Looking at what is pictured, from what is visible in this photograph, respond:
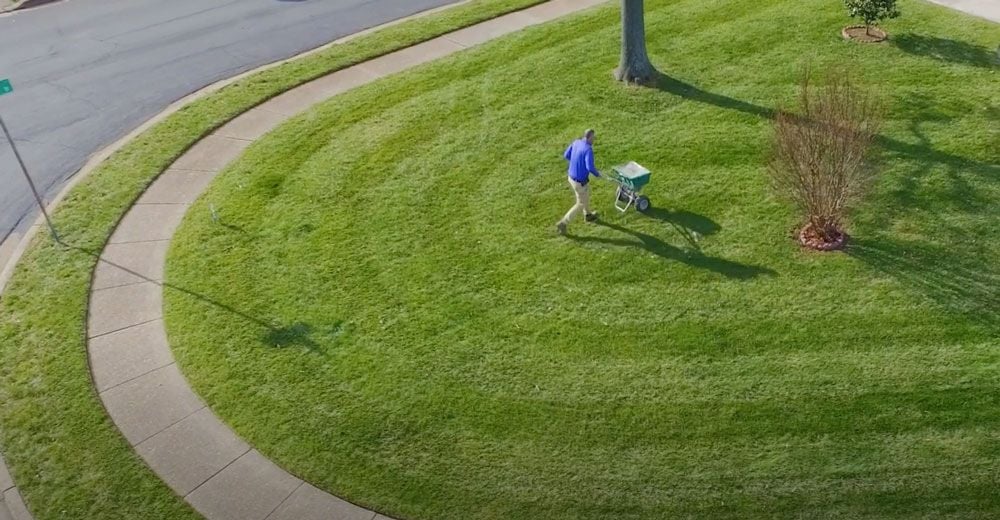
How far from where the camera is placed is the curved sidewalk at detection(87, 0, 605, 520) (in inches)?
375

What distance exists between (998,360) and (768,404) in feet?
9.07

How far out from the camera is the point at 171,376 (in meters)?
11.0

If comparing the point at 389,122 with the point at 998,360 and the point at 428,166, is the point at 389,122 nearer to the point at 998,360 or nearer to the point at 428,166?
the point at 428,166

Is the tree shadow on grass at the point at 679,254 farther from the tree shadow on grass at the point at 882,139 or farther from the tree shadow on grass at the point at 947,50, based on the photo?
the tree shadow on grass at the point at 947,50

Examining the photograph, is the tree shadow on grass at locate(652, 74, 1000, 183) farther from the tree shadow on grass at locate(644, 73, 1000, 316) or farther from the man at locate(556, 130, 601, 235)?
the man at locate(556, 130, 601, 235)

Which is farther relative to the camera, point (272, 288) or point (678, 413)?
point (272, 288)

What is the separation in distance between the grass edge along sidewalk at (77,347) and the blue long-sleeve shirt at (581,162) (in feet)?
21.0

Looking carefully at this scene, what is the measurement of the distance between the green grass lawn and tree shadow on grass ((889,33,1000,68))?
0.12 m

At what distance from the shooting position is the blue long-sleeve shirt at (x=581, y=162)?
12.2 metres

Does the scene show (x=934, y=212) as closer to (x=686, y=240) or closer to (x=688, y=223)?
(x=688, y=223)

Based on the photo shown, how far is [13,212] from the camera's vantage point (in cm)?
1419

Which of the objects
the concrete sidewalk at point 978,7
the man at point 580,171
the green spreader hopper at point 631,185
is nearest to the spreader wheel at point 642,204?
the green spreader hopper at point 631,185

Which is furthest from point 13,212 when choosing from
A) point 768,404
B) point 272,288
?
point 768,404

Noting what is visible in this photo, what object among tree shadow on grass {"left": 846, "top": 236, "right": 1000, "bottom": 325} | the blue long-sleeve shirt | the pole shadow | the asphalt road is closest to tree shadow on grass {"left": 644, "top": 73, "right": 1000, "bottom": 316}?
tree shadow on grass {"left": 846, "top": 236, "right": 1000, "bottom": 325}
